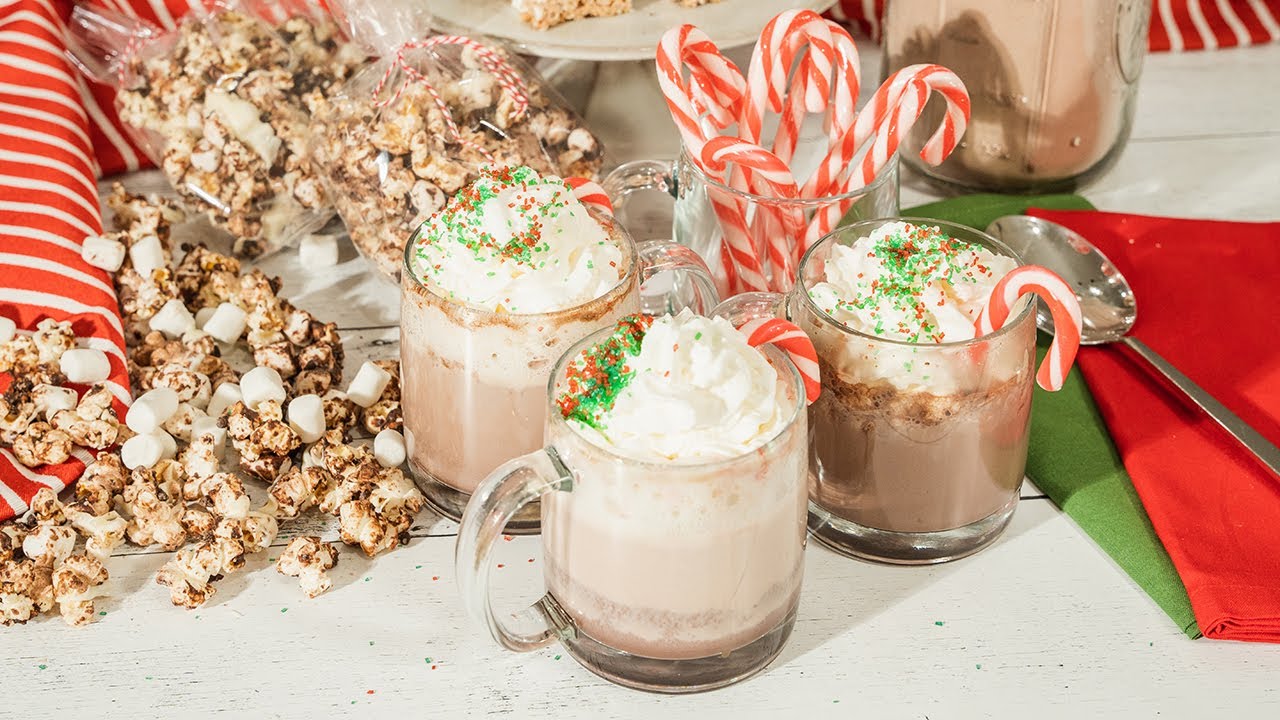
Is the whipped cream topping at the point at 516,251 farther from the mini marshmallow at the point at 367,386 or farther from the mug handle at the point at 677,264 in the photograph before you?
the mini marshmallow at the point at 367,386

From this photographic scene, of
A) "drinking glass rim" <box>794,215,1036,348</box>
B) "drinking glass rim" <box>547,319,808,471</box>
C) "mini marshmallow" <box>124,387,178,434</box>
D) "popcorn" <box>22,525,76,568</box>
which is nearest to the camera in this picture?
"drinking glass rim" <box>547,319,808,471</box>

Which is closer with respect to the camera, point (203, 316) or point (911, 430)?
point (911, 430)

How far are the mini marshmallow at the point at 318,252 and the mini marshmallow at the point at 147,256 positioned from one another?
16cm

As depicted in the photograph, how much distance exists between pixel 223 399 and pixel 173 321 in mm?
136

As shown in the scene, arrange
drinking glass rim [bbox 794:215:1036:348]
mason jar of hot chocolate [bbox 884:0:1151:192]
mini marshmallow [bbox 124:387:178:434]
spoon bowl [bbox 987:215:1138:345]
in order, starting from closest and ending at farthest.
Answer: drinking glass rim [bbox 794:215:1036:348], mini marshmallow [bbox 124:387:178:434], spoon bowl [bbox 987:215:1138:345], mason jar of hot chocolate [bbox 884:0:1151:192]

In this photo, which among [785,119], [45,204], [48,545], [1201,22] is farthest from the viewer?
[1201,22]

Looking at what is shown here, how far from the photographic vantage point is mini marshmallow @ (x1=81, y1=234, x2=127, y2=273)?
4.39 feet

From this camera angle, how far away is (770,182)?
3.85 ft

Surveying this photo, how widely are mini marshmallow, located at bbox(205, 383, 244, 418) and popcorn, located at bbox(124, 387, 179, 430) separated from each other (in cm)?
4

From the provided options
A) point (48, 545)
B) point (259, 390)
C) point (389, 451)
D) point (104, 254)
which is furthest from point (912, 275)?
point (104, 254)

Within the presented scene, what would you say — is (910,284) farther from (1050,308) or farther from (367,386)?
(367,386)

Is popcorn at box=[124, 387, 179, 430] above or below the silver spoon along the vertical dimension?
above

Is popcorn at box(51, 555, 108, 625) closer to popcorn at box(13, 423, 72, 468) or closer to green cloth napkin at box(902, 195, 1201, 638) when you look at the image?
popcorn at box(13, 423, 72, 468)

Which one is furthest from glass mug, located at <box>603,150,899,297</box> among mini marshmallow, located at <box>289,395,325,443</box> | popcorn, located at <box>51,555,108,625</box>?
popcorn, located at <box>51,555,108,625</box>
